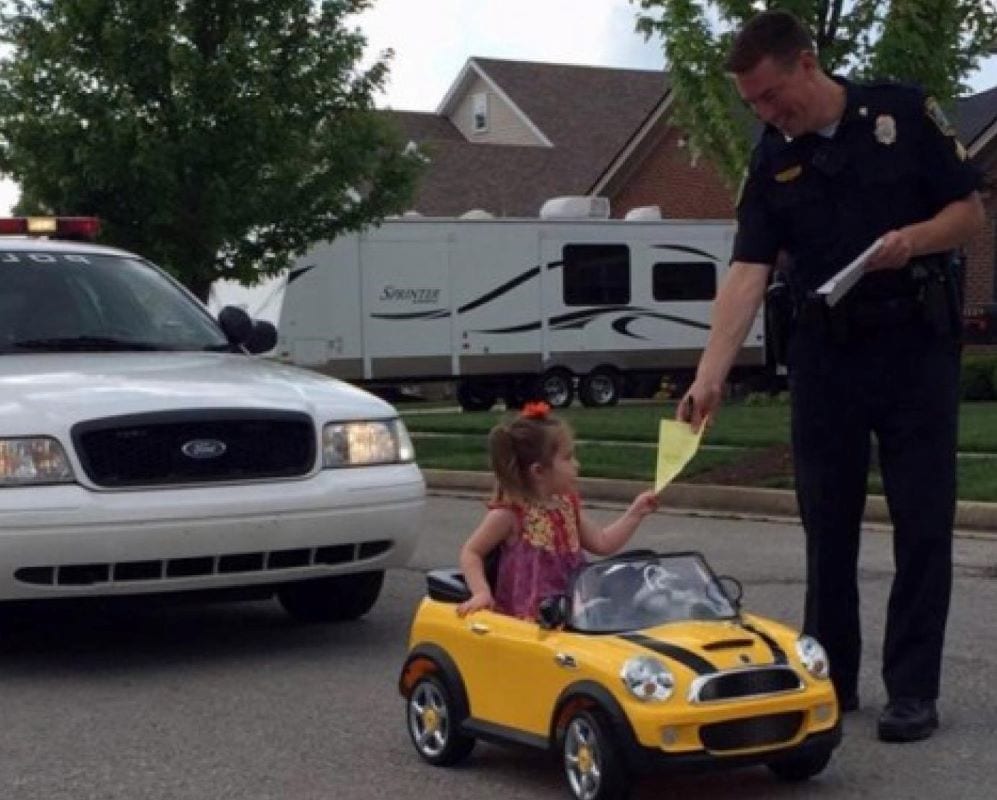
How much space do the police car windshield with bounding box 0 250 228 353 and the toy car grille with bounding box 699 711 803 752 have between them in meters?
4.17

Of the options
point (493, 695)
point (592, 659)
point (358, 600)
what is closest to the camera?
point (592, 659)

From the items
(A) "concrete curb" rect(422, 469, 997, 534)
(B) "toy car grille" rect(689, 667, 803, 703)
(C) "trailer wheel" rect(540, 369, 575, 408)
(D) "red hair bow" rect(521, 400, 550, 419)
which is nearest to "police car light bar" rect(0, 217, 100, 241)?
(A) "concrete curb" rect(422, 469, 997, 534)

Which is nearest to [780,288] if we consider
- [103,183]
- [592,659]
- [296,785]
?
[592,659]

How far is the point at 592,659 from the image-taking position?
519 centimetres

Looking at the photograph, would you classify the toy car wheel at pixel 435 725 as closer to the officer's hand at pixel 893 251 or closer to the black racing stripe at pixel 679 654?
the black racing stripe at pixel 679 654

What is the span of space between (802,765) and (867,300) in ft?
4.47

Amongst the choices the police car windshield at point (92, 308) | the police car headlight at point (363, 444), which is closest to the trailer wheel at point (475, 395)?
the police car windshield at point (92, 308)

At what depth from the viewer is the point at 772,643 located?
17.4 feet

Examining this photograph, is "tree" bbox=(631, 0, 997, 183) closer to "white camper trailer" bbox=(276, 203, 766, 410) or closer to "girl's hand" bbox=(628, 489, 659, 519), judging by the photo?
"girl's hand" bbox=(628, 489, 659, 519)

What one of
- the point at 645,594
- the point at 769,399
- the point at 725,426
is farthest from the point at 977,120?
the point at 645,594

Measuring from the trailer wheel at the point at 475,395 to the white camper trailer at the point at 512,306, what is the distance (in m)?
0.03

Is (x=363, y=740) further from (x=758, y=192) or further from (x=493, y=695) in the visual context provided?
(x=758, y=192)

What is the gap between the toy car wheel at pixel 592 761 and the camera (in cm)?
502

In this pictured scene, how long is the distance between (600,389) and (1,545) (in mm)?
24552
